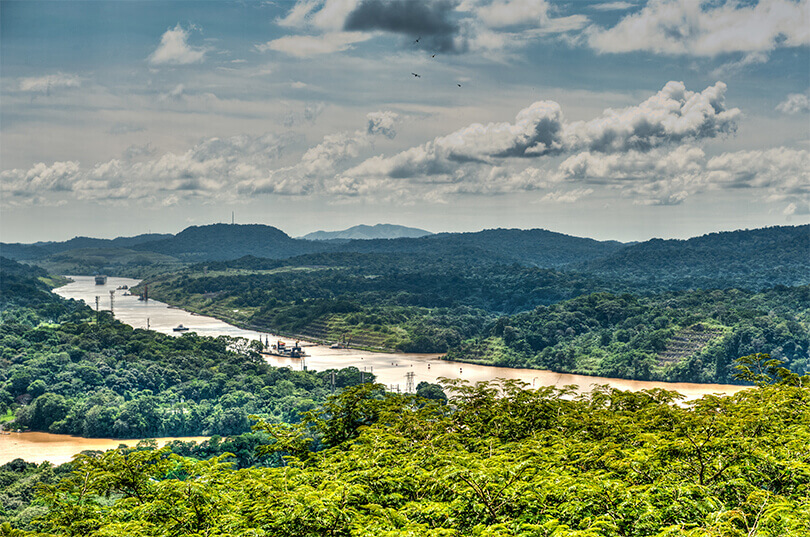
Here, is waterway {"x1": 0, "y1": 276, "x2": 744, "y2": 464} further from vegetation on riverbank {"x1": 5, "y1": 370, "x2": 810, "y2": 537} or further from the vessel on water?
vegetation on riverbank {"x1": 5, "y1": 370, "x2": 810, "y2": 537}

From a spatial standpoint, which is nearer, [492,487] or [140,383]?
[492,487]

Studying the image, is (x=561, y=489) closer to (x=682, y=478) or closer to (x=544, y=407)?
(x=682, y=478)

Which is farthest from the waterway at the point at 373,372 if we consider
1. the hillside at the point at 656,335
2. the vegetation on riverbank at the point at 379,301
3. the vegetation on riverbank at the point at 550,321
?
the vegetation on riverbank at the point at 379,301

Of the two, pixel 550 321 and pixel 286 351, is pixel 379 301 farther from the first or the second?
pixel 550 321

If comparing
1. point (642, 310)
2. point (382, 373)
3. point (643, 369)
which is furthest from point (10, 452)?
point (642, 310)

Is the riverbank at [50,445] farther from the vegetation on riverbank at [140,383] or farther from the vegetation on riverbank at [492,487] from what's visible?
the vegetation on riverbank at [492,487]

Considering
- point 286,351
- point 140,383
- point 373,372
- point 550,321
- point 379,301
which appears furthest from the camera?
point 379,301

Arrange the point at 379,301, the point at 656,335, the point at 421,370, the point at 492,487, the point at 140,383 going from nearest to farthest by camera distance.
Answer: the point at 492,487 → the point at 140,383 → the point at 421,370 → the point at 656,335 → the point at 379,301

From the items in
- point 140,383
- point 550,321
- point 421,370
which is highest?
point 550,321

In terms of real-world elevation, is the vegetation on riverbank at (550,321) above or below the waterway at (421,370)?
above

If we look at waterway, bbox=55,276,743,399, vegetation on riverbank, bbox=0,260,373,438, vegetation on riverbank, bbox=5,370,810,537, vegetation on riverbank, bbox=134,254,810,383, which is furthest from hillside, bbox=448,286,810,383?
vegetation on riverbank, bbox=5,370,810,537

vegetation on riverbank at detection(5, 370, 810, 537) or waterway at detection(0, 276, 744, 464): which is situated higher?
vegetation on riverbank at detection(5, 370, 810, 537)

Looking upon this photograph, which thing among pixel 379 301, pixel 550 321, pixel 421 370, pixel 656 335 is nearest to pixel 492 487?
pixel 421 370
